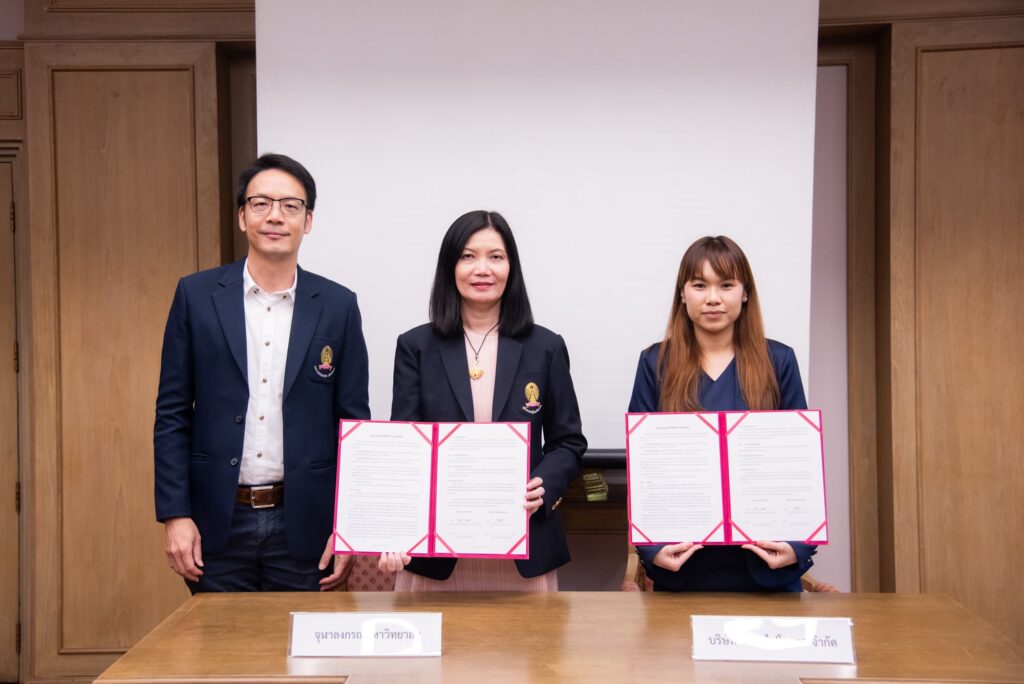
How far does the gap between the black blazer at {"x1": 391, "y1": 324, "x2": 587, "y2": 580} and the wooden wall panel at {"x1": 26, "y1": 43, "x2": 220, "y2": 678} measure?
1552mm

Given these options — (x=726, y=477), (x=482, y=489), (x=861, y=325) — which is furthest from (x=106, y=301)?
(x=861, y=325)

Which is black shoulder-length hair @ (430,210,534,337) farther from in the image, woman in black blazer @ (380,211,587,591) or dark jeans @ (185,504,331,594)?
dark jeans @ (185,504,331,594)

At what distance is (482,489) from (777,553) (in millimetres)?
628

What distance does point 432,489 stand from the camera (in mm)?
1524

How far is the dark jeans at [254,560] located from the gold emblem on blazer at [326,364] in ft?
1.12

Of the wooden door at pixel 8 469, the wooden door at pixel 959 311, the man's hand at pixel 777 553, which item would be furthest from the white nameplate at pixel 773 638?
the wooden door at pixel 8 469

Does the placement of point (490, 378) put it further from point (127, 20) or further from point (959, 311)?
point (127, 20)

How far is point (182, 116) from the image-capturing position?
9.65 ft

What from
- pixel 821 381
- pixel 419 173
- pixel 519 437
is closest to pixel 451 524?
pixel 519 437

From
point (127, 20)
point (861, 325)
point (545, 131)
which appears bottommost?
point (861, 325)

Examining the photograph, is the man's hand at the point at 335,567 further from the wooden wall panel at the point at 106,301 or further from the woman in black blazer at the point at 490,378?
the wooden wall panel at the point at 106,301

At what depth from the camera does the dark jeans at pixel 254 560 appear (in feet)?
6.01

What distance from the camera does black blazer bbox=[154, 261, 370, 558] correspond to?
71.7 inches

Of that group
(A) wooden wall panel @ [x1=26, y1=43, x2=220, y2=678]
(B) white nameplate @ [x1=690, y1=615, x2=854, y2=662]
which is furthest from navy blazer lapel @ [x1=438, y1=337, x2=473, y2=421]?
(A) wooden wall panel @ [x1=26, y1=43, x2=220, y2=678]
